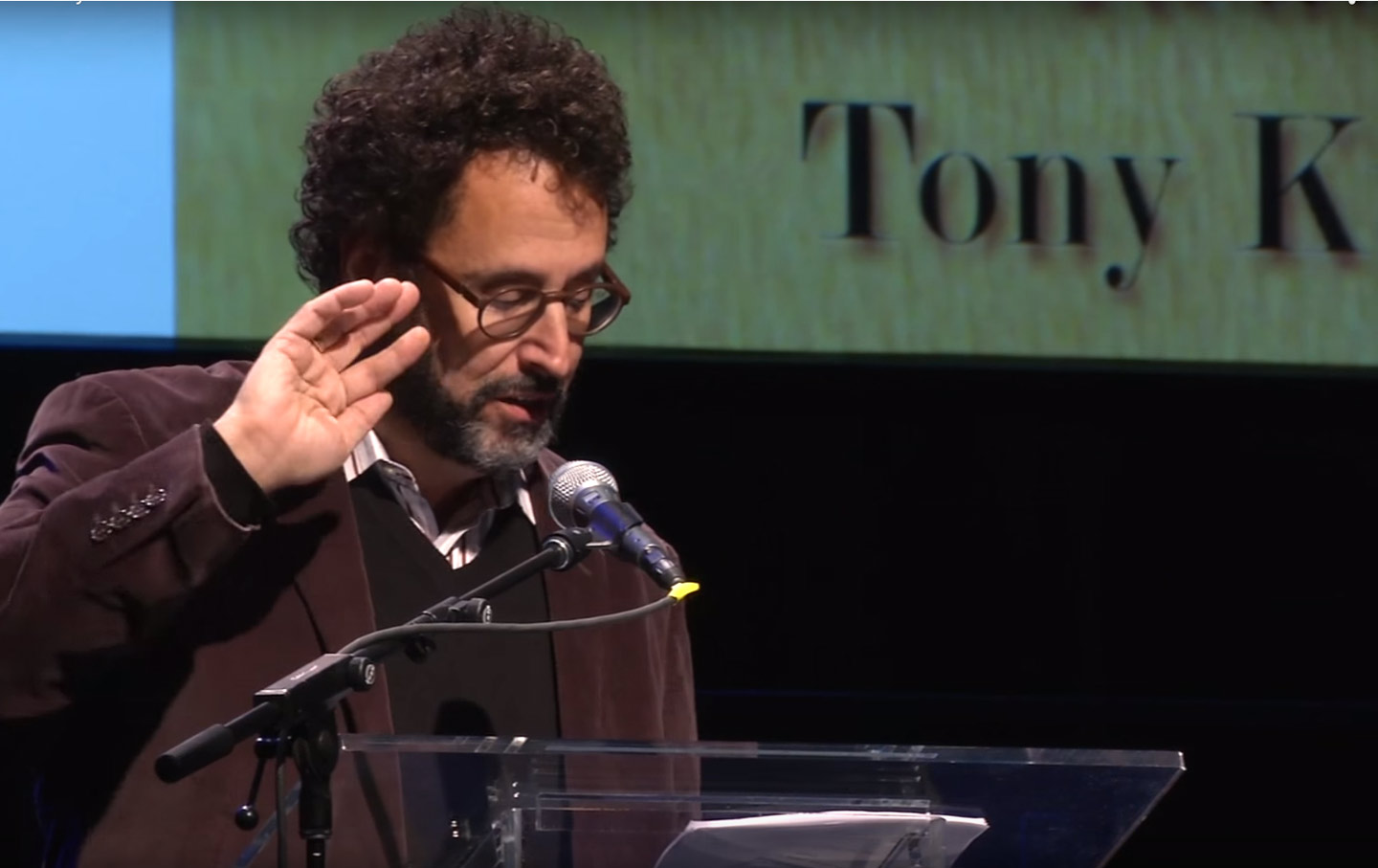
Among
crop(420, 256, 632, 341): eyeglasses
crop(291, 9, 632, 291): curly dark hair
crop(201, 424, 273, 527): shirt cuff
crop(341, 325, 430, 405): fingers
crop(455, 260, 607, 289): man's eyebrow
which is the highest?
crop(291, 9, 632, 291): curly dark hair

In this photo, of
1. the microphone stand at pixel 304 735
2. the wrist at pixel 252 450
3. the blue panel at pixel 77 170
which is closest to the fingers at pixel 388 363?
the wrist at pixel 252 450

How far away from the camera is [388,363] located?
1.92m

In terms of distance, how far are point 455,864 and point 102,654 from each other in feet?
1.39

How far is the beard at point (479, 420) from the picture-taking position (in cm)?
217

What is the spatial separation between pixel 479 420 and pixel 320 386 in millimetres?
320

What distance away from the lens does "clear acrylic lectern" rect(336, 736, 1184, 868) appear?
1562mm

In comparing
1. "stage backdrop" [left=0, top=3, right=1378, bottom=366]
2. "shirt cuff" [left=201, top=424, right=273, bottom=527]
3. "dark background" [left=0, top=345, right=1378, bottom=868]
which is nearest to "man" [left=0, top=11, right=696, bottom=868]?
"shirt cuff" [left=201, top=424, right=273, bottom=527]

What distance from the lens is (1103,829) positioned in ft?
5.37

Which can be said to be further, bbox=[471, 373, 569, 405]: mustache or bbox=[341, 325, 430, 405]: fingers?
bbox=[471, 373, 569, 405]: mustache

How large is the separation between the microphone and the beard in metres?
0.28

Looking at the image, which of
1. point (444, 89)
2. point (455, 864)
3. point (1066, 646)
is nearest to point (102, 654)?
point (455, 864)

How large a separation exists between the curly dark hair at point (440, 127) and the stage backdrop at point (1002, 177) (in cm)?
87

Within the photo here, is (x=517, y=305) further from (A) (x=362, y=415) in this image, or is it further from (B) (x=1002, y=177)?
(B) (x=1002, y=177)

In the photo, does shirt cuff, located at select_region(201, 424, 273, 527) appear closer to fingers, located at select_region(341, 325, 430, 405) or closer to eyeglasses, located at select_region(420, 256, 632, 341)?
fingers, located at select_region(341, 325, 430, 405)
